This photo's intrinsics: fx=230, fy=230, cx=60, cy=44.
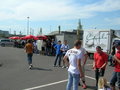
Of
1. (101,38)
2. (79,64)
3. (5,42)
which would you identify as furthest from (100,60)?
(5,42)

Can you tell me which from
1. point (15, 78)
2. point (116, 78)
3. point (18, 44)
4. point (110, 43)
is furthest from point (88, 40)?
point (18, 44)

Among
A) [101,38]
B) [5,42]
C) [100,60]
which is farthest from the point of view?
[5,42]

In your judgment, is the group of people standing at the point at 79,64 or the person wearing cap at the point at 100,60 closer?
the group of people standing at the point at 79,64

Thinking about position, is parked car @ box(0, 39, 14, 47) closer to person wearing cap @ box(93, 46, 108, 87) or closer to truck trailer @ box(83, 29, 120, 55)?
truck trailer @ box(83, 29, 120, 55)

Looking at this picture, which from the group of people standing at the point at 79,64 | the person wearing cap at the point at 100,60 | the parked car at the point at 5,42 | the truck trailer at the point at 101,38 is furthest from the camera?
the parked car at the point at 5,42

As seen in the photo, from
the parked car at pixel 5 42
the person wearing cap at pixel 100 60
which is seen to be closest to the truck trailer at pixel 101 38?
the person wearing cap at pixel 100 60

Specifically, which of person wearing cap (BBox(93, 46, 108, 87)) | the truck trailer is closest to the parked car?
the truck trailer

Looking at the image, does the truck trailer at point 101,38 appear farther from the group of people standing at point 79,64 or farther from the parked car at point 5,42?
the parked car at point 5,42

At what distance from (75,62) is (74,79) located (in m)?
0.48

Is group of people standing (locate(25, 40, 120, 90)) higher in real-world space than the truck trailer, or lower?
lower

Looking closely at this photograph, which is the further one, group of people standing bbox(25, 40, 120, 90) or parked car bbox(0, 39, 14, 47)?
parked car bbox(0, 39, 14, 47)

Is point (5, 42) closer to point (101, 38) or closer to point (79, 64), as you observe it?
point (101, 38)

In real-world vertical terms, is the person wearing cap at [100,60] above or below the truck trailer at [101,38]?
below

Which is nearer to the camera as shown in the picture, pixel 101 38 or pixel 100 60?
pixel 100 60
